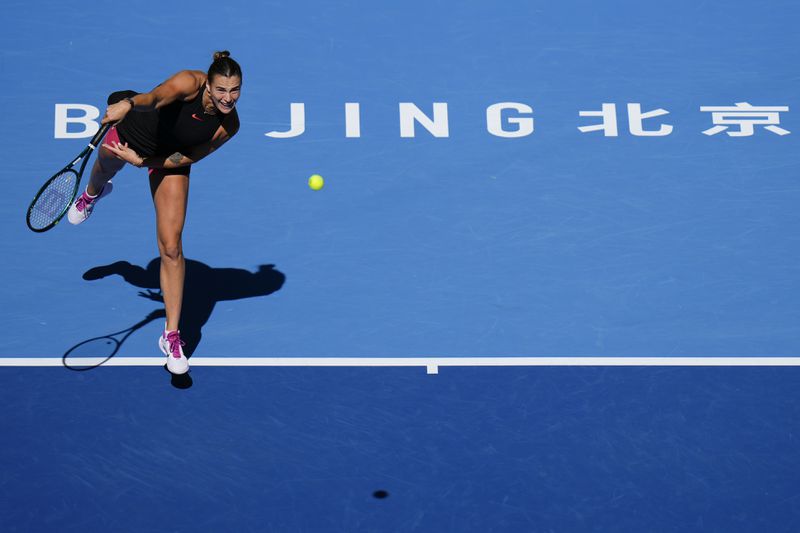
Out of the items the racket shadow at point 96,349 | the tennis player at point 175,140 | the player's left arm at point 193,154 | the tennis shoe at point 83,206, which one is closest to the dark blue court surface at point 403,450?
the racket shadow at point 96,349

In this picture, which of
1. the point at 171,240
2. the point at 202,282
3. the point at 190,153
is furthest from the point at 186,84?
the point at 202,282

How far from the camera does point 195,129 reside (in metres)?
7.85

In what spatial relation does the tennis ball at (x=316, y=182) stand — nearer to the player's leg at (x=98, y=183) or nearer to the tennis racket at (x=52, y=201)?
the player's leg at (x=98, y=183)

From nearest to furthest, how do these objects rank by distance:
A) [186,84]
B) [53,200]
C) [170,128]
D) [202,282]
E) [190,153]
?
A: [186,84], [170,128], [190,153], [53,200], [202,282]

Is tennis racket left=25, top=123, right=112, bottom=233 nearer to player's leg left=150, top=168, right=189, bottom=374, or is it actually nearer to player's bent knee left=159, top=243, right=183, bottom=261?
player's leg left=150, top=168, right=189, bottom=374

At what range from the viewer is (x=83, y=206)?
9.12 m

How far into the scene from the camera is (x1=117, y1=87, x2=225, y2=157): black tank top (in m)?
7.81

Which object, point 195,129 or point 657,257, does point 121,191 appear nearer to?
point 195,129

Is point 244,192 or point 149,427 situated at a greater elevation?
point 244,192

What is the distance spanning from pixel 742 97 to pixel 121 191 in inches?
229

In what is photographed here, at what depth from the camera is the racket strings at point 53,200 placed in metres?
8.07

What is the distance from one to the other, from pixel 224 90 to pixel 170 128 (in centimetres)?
58

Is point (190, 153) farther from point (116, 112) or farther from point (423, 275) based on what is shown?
point (423, 275)

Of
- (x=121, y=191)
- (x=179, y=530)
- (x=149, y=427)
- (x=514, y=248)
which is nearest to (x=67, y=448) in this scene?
(x=149, y=427)
